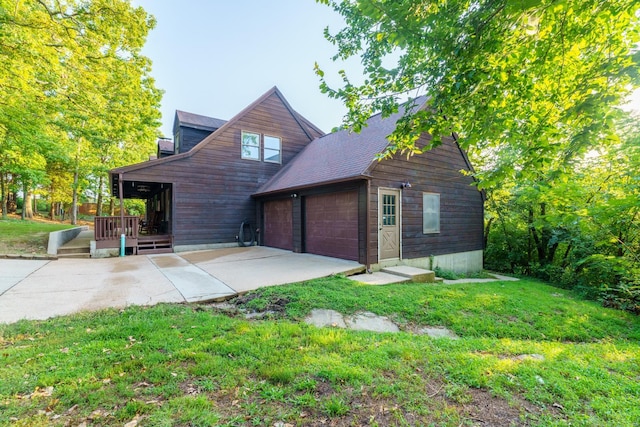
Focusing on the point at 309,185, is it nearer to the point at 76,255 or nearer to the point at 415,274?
the point at 415,274

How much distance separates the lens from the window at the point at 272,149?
497 inches

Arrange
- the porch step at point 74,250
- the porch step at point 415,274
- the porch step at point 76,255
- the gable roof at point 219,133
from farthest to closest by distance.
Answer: the gable roof at point 219,133
the porch step at point 74,250
the porch step at point 76,255
the porch step at point 415,274

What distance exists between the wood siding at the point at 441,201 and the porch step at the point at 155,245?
7780 mm

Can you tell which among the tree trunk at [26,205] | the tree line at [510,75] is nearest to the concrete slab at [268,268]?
the tree line at [510,75]

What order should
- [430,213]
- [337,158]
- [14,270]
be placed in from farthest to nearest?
[337,158], [430,213], [14,270]

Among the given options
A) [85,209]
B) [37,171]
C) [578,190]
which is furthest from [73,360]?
[85,209]

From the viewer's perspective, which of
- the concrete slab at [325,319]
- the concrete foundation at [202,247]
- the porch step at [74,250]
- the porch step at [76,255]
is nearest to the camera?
the concrete slab at [325,319]

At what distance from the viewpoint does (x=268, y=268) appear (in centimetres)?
705

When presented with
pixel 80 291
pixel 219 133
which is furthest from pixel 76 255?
pixel 219 133

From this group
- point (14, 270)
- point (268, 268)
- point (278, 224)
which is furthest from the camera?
point (278, 224)

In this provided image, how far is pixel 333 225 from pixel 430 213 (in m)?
3.45

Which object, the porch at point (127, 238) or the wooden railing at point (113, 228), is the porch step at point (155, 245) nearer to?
the porch at point (127, 238)

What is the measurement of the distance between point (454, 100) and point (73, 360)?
447 centimetres

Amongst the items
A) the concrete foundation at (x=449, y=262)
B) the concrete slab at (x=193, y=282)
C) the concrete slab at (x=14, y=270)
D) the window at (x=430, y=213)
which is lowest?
the concrete foundation at (x=449, y=262)
